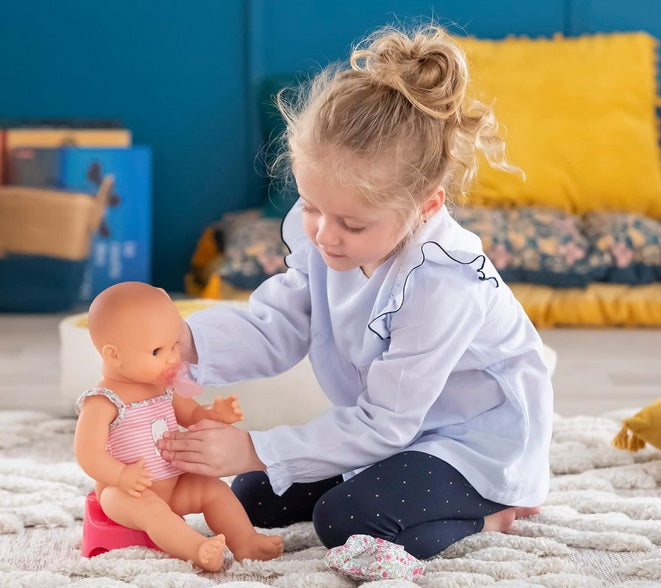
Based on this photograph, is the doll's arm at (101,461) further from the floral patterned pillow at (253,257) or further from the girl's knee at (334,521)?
the floral patterned pillow at (253,257)

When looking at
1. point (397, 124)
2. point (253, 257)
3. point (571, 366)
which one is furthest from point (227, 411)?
point (253, 257)

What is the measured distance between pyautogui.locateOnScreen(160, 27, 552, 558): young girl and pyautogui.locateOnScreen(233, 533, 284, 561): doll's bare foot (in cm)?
5

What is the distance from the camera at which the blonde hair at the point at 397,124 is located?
108 cm

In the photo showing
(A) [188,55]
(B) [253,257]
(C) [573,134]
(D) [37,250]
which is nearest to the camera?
(B) [253,257]

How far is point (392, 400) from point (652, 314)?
5.77 feet

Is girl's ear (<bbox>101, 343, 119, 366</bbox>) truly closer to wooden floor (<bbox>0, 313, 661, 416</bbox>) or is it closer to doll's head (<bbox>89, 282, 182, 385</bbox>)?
doll's head (<bbox>89, 282, 182, 385</bbox>)

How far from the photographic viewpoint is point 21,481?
1377 mm

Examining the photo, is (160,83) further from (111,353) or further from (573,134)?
(111,353)

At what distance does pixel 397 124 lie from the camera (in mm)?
1088

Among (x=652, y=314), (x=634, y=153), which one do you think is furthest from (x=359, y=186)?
(x=634, y=153)

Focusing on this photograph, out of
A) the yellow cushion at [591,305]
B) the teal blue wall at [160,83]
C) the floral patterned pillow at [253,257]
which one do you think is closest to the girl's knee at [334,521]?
the floral patterned pillow at [253,257]

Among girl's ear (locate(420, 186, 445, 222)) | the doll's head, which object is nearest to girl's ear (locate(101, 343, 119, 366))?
the doll's head

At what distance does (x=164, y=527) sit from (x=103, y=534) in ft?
0.30

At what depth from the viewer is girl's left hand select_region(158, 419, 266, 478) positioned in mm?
1083
